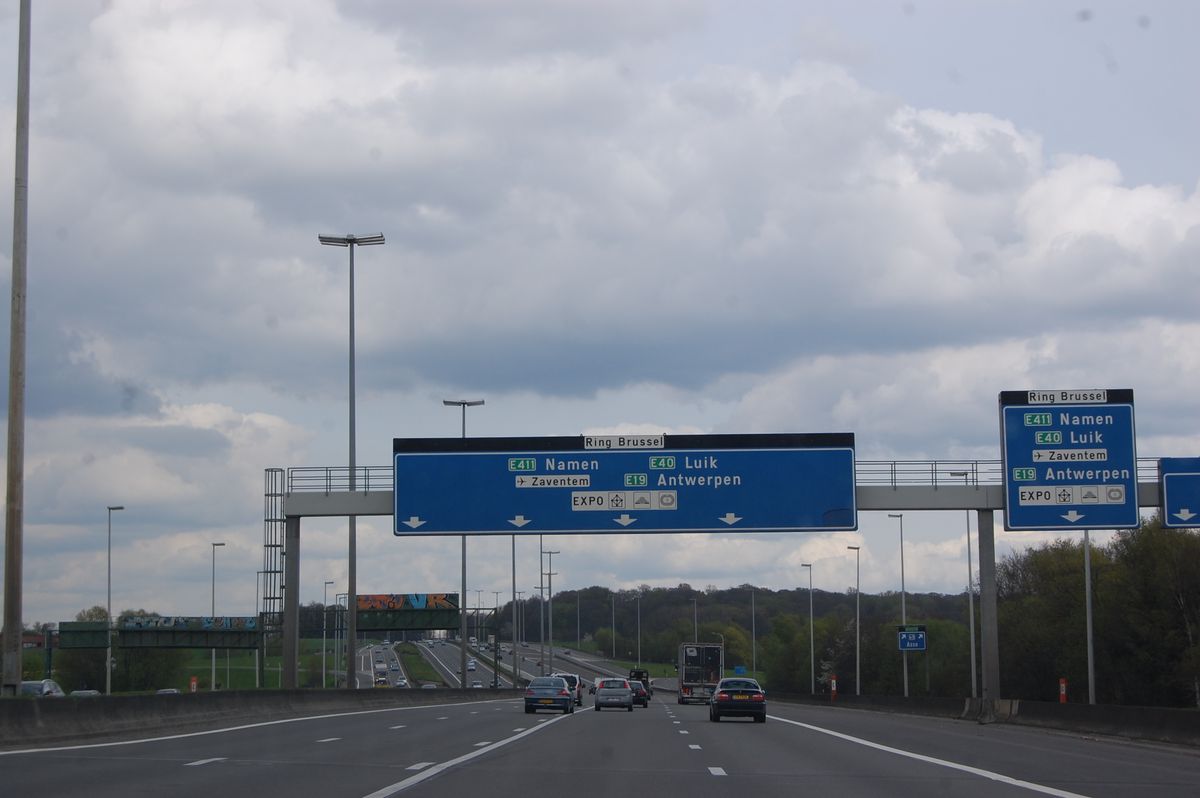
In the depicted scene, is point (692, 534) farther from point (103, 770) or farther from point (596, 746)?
point (103, 770)

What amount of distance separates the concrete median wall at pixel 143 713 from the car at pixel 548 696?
6.50 meters

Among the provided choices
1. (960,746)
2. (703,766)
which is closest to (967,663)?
(960,746)

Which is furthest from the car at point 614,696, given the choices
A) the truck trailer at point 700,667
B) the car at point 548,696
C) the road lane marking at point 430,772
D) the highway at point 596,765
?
the road lane marking at point 430,772

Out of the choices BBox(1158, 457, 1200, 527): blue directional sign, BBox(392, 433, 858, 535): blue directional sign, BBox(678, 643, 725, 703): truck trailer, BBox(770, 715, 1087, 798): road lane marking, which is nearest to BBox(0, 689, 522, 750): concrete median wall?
BBox(392, 433, 858, 535): blue directional sign

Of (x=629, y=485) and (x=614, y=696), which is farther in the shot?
(x=614, y=696)

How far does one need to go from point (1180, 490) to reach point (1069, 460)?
3.09 m

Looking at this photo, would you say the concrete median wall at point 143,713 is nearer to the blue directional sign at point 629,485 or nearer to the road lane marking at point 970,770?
the blue directional sign at point 629,485

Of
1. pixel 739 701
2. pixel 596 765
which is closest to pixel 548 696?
pixel 739 701

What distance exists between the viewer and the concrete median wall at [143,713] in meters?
24.1

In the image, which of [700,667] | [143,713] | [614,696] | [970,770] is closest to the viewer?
[970,770]

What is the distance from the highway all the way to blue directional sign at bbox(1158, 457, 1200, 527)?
24.3ft

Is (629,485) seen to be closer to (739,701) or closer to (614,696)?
(739,701)

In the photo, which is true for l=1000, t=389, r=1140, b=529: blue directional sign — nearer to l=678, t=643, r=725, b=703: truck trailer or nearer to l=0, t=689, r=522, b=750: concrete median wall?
l=0, t=689, r=522, b=750: concrete median wall

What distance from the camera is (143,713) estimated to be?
Result: 98.0 ft
